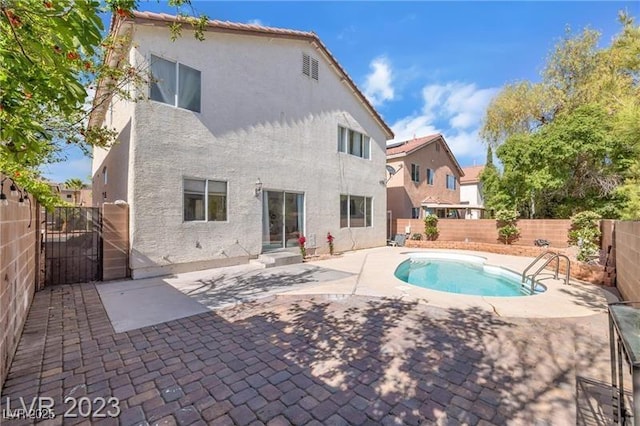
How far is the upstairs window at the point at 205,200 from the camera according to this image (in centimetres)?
964

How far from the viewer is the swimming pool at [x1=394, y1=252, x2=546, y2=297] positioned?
9984mm

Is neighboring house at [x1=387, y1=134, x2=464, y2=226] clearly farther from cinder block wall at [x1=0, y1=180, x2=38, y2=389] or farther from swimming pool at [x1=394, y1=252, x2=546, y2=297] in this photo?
cinder block wall at [x1=0, y1=180, x2=38, y2=389]

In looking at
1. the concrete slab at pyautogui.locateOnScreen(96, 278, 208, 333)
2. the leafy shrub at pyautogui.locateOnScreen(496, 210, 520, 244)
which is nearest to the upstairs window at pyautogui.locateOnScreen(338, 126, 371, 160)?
the leafy shrub at pyautogui.locateOnScreen(496, 210, 520, 244)

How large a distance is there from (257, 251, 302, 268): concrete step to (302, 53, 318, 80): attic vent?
861cm

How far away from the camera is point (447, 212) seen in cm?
2873

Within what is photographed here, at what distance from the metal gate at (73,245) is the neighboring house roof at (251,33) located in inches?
157

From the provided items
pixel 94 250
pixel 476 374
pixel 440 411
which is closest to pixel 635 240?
pixel 476 374

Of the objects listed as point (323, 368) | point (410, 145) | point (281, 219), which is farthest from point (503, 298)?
point (410, 145)

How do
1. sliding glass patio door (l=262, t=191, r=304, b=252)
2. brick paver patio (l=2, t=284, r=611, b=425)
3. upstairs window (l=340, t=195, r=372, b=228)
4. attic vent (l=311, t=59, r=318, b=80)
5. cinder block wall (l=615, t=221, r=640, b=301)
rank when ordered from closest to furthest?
brick paver patio (l=2, t=284, r=611, b=425) < cinder block wall (l=615, t=221, r=640, b=301) < sliding glass patio door (l=262, t=191, r=304, b=252) < attic vent (l=311, t=59, r=318, b=80) < upstairs window (l=340, t=195, r=372, b=228)

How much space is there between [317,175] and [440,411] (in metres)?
11.9

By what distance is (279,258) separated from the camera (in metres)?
11.5

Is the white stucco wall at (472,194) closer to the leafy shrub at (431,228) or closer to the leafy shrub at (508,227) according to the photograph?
the leafy shrub at (431,228)

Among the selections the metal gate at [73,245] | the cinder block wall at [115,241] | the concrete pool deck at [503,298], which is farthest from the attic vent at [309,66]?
the metal gate at [73,245]

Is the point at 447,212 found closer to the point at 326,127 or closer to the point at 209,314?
the point at 326,127
